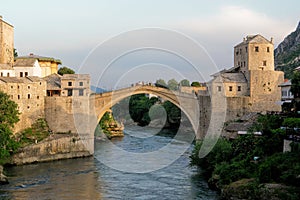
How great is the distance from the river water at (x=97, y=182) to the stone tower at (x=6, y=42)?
562 inches

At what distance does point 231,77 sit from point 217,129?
4552 mm

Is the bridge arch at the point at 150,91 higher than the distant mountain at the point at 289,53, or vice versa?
the distant mountain at the point at 289,53

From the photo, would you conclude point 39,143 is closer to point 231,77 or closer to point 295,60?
point 231,77

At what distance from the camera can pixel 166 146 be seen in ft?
135

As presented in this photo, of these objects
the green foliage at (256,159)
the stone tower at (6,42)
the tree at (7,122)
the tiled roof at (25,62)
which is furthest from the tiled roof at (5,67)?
the green foliage at (256,159)

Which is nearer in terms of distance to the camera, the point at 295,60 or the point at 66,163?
the point at 66,163

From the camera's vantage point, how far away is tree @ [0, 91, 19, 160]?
1197 inches

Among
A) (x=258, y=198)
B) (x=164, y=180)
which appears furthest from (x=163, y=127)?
(x=258, y=198)

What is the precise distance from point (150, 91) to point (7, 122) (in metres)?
13.8

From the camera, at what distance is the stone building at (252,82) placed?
35531mm

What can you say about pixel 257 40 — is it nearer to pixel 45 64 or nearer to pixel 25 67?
pixel 25 67

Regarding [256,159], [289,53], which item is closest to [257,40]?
[256,159]

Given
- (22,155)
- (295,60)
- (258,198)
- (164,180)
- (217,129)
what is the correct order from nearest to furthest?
1. (258,198)
2. (164,180)
3. (22,155)
4. (217,129)
5. (295,60)

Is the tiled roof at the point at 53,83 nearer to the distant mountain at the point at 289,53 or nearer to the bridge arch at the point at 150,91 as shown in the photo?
the bridge arch at the point at 150,91
